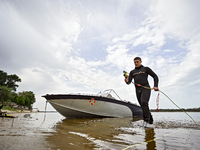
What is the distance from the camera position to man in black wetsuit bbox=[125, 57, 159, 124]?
4.19m

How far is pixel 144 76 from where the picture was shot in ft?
14.4

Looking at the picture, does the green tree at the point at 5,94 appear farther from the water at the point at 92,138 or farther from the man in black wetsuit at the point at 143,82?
the man in black wetsuit at the point at 143,82

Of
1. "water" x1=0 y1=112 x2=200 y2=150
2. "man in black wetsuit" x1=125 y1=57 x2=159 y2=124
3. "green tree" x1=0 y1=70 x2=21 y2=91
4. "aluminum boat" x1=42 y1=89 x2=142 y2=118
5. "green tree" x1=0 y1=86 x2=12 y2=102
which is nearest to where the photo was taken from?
"water" x1=0 y1=112 x2=200 y2=150

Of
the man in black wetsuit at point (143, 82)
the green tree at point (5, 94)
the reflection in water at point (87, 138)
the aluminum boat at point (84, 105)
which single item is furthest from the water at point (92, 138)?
the green tree at point (5, 94)

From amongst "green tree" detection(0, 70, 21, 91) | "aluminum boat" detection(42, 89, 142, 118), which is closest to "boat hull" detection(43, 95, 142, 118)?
"aluminum boat" detection(42, 89, 142, 118)

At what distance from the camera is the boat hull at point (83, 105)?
7.69 metres

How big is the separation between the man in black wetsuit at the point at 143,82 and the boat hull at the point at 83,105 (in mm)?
3802

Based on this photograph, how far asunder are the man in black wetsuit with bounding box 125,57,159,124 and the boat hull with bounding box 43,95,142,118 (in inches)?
150

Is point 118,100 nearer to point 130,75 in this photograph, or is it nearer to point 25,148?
point 130,75

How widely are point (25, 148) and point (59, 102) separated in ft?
21.5

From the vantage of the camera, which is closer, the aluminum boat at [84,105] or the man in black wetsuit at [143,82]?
the man in black wetsuit at [143,82]

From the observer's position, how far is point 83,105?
7820 millimetres

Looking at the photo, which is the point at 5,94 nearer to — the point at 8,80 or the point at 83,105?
the point at 8,80

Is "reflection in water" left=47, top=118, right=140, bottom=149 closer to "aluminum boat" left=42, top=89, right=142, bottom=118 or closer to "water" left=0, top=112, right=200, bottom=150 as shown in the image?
"water" left=0, top=112, right=200, bottom=150
